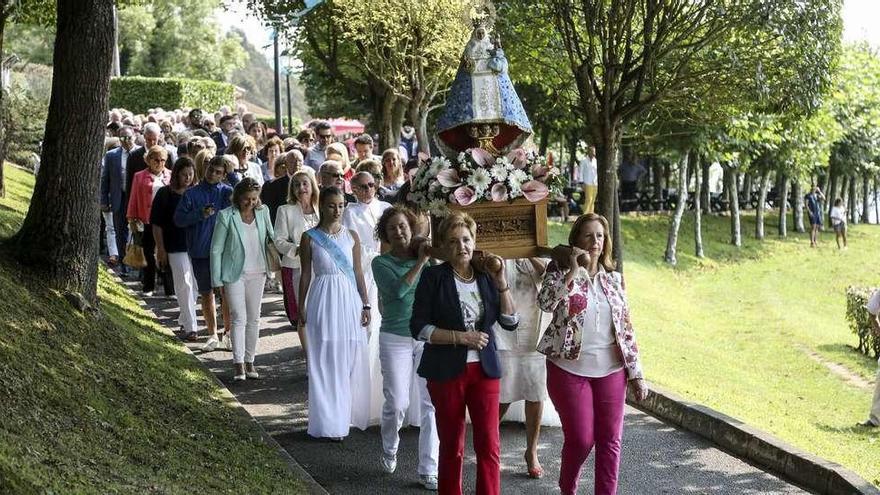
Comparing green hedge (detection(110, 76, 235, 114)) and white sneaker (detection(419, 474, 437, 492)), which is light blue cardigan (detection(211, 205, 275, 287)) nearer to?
white sneaker (detection(419, 474, 437, 492))

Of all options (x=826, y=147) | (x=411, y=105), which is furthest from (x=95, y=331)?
(x=826, y=147)

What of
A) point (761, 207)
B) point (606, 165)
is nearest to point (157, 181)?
point (606, 165)

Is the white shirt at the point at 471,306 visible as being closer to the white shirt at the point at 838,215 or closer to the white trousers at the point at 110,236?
the white trousers at the point at 110,236

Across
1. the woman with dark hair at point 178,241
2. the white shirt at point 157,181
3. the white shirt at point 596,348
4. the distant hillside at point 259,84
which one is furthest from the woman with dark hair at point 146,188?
the distant hillside at point 259,84

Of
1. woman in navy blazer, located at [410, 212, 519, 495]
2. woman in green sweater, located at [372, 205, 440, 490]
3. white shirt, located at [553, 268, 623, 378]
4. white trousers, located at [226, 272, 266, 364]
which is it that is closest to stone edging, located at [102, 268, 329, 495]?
white trousers, located at [226, 272, 266, 364]

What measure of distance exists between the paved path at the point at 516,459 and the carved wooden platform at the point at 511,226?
1706 mm

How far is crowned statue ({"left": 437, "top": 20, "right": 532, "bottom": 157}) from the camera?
9.75 metres

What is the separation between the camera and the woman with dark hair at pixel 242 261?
12.6 meters

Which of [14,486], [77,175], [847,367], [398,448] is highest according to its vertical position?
[77,175]

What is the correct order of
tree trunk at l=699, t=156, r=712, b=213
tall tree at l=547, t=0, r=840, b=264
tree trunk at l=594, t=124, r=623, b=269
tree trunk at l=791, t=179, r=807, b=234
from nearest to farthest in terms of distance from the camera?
tall tree at l=547, t=0, r=840, b=264
tree trunk at l=594, t=124, r=623, b=269
tree trunk at l=699, t=156, r=712, b=213
tree trunk at l=791, t=179, r=807, b=234

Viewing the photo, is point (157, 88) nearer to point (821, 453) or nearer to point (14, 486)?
point (821, 453)

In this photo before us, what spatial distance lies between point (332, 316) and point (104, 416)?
7.49ft

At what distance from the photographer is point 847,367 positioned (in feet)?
82.3

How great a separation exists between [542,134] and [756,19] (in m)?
30.5
